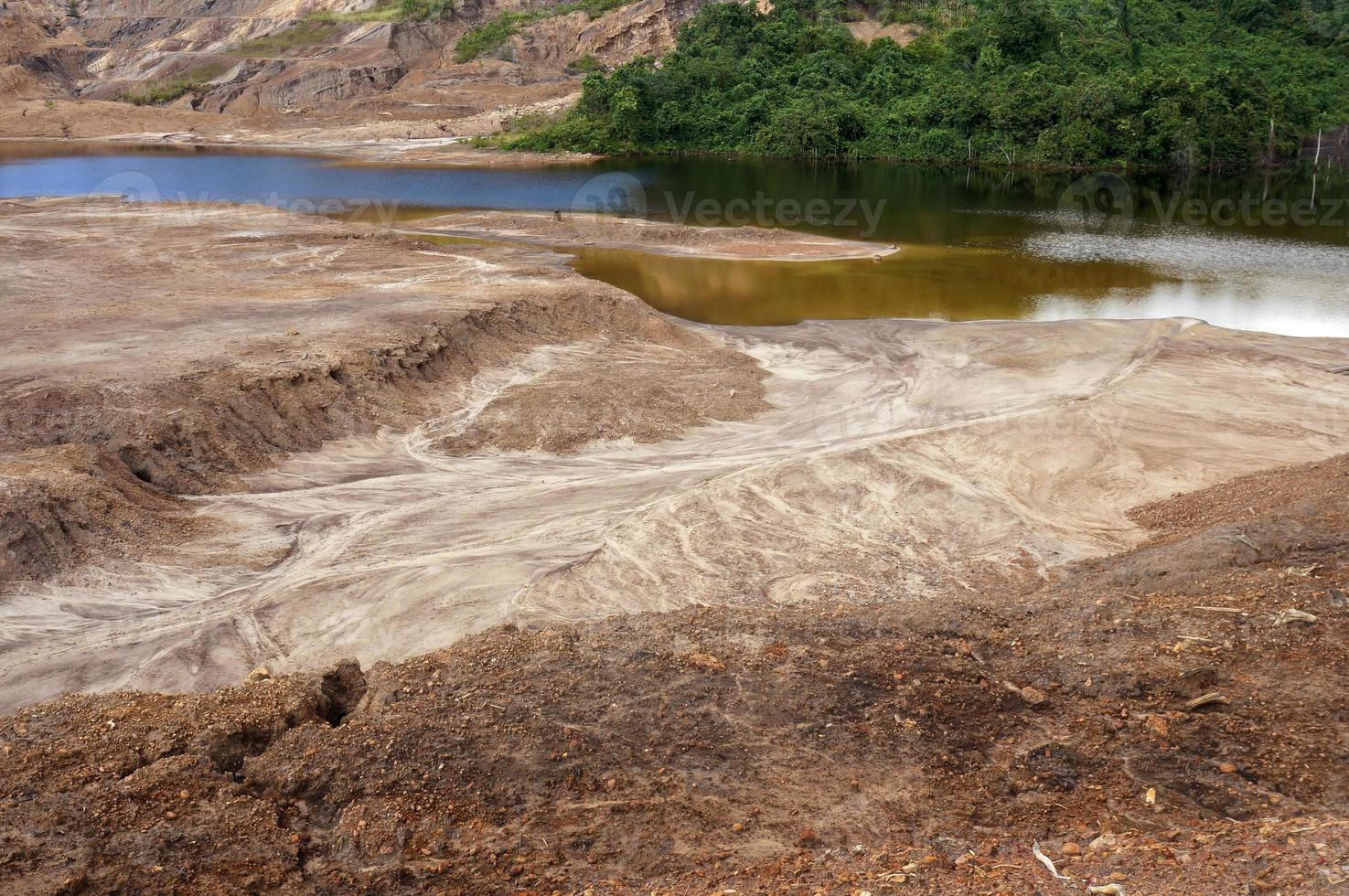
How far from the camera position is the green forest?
57.2 metres

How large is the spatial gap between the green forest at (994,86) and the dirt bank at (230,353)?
39.5m

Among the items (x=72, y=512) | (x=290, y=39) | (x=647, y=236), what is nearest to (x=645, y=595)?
(x=72, y=512)

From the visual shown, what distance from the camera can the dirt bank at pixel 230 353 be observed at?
14.8 meters

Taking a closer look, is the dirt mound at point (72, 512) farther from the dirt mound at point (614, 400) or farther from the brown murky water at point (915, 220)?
the brown murky water at point (915, 220)

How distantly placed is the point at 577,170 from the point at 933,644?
5316 centimetres

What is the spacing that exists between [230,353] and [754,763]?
15297 millimetres

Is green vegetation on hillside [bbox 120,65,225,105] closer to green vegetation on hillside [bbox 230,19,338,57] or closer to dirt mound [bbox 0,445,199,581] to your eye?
green vegetation on hillside [bbox 230,19,338,57]

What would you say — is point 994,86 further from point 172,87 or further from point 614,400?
point 172,87

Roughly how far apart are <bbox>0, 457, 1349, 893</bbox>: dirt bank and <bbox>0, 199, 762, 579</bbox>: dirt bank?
6.56 m

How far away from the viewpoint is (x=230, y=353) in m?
19.2

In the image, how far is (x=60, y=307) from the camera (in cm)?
2245

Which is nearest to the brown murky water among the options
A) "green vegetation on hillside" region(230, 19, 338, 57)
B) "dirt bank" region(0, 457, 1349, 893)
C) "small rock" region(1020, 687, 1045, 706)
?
"dirt bank" region(0, 457, 1349, 893)

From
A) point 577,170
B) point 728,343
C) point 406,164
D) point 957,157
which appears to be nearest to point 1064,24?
point 957,157

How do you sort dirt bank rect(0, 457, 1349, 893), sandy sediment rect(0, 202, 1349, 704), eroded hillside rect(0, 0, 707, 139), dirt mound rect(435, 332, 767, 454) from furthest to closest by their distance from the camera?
1. eroded hillside rect(0, 0, 707, 139)
2. dirt mound rect(435, 332, 767, 454)
3. sandy sediment rect(0, 202, 1349, 704)
4. dirt bank rect(0, 457, 1349, 893)
